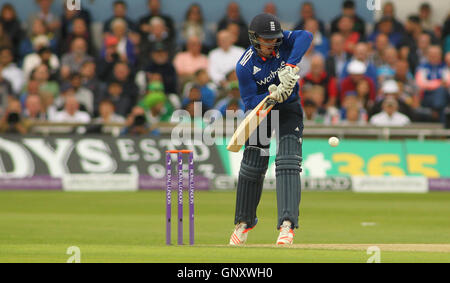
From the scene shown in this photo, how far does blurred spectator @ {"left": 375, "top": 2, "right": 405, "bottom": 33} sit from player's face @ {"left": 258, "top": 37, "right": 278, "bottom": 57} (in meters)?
12.2

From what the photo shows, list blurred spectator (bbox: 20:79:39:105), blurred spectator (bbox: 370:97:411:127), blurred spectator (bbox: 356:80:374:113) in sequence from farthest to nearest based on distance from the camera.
Result: 1. blurred spectator (bbox: 20:79:39:105)
2. blurred spectator (bbox: 356:80:374:113)
3. blurred spectator (bbox: 370:97:411:127)

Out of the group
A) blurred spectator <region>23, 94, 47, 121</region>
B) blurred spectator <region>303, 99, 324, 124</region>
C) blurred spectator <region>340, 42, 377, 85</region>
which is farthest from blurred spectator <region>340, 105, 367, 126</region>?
blurred spectator <region>23, 94, 47, 121</region>

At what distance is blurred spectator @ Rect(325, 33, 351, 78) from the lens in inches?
766

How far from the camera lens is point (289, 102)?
876 centimetres

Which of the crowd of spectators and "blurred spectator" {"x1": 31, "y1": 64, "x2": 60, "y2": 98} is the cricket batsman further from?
"blurred spectator" {"x1": 31, "y1": 64, "x2": 60, "y2": 98}

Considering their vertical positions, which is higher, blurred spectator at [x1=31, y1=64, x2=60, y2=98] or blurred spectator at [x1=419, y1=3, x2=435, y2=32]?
blurred spectator at [x1=419, y1=3, x2=435, y2=32]

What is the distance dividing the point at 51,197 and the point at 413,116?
23.5ft

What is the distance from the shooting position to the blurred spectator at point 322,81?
61.5 ft

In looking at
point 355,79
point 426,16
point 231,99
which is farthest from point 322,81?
point 426,16

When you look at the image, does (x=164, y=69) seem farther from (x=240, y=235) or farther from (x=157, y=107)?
(x=240, y=235)

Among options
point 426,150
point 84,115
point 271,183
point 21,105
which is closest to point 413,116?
point 426,150

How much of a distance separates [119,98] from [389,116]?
519 cm

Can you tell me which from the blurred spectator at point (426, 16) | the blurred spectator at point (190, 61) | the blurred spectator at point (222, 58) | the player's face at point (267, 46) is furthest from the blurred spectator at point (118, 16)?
the player's face at point (267, 46)

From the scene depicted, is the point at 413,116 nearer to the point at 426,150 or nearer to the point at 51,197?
the point at 426,150
